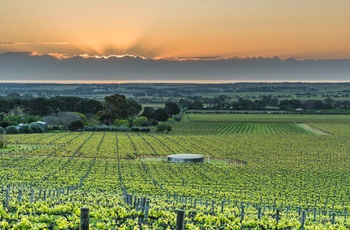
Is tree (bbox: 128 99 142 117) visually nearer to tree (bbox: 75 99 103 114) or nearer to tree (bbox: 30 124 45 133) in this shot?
tree (bbox: 75 99 103 114)

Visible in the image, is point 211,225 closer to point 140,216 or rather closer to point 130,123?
point 140,216

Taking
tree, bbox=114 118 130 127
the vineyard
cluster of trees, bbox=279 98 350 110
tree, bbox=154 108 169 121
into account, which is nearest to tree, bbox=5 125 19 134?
the vineyard

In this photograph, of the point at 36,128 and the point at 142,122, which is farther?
the point at 142,122

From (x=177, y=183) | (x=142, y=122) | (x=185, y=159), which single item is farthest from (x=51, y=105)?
(x=177, y=183)

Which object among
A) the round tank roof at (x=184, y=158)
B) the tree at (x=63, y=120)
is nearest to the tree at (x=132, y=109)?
the tree at (x=63, y=120)

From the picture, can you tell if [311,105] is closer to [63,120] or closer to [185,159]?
[63,120]

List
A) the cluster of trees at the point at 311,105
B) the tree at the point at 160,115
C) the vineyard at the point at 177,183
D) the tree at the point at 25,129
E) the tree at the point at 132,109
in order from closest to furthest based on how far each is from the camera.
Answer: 1. the vineyard at the point at 177,183
2. the tree at the point at 25,129
3. the tree at the point at 160,115
4. the tree at the point at 132,109
5. the cluster of trees at the point at 311,105

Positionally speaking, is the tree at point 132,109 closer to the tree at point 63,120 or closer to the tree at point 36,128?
the tree at point 63,120

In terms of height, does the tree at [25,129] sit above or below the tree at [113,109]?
below

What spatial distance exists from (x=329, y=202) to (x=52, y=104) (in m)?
102

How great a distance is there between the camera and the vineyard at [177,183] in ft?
50.7

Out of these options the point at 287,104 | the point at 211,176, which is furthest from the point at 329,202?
the point at 287,104

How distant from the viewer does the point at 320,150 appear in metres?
62.3

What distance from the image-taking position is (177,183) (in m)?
34.9
